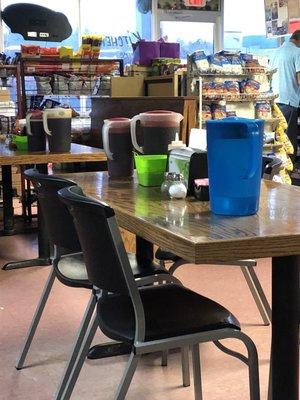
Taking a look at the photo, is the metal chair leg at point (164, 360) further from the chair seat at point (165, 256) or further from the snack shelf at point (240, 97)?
the snack shelf at point (240, 97)

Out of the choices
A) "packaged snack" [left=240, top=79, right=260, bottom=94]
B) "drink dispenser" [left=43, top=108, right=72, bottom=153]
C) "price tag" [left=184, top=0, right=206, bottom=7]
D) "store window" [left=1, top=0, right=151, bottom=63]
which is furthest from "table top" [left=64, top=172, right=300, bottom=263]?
"price tag" [left=184, top=0, right=206, bottom=7]

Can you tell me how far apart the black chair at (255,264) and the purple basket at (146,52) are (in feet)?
11.2

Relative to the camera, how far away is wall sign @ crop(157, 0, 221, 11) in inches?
333

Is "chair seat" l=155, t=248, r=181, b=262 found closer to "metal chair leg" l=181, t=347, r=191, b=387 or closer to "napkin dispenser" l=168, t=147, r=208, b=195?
"metal chair leg" l=181, t=347, r=191, b=387

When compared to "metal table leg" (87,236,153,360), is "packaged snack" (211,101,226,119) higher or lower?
higher

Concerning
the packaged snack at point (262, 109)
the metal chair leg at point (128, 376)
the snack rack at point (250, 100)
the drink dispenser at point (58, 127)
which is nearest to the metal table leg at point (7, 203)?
the drink dispenser at point (58, 127)

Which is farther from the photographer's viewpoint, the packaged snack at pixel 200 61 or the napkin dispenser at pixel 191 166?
the packaged snack at pixel 200 61

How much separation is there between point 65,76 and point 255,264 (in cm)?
375

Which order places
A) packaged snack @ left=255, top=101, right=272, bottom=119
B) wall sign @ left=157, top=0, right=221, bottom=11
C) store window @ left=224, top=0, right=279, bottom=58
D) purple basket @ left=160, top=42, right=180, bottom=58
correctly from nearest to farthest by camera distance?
packaged snack @ left=255, top=101, right=272, bottom=119 → purple basket @ left=160, top=42, right=180, bottom=58 → wall sign @ left=157, top=0, right=221, bottom=11 → store window @ left=224, top=0, right=279, bottom=58

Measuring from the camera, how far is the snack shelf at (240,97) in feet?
18.2

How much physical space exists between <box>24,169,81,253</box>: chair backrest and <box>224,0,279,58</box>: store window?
23.9ft

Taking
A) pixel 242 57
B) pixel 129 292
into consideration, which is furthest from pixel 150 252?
pixel 242 57

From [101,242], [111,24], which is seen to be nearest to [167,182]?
[101,242]

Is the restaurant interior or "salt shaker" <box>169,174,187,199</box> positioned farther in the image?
"salt shaker" <box>169,174,187,199</box>
